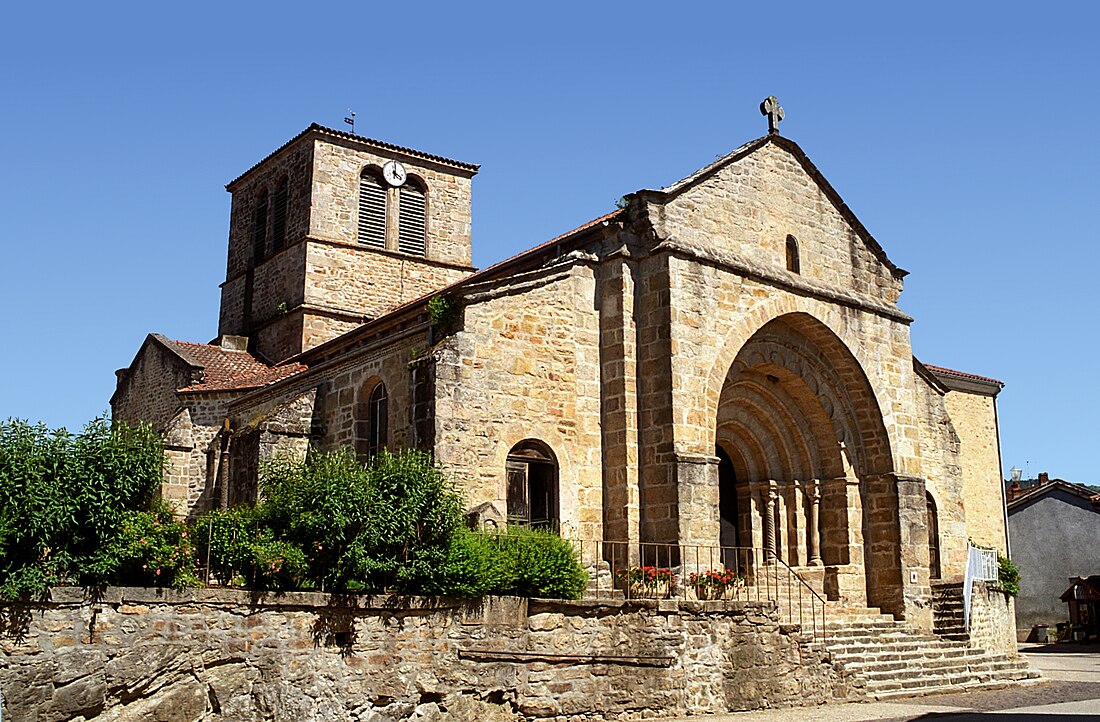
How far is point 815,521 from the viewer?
20391 millimetres

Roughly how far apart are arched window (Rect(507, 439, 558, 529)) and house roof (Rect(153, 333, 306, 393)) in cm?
770

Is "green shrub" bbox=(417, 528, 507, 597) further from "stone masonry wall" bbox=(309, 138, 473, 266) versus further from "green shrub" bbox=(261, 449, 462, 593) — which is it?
"stone masonry wall" bbox=(309, 138, 473, 266)

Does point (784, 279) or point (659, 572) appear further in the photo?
point (784, 279)

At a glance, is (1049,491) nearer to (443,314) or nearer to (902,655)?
(902,655)

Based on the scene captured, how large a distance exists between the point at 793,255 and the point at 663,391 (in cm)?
496

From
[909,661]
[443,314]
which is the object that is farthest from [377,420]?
[909,661]

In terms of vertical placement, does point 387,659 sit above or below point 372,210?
below

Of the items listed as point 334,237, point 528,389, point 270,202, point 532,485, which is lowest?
Answer: point 532,485

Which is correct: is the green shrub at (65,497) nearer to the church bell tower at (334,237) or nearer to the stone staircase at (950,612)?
the stone staircase at (950,612)

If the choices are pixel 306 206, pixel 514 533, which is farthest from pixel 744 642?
pixel 306 206

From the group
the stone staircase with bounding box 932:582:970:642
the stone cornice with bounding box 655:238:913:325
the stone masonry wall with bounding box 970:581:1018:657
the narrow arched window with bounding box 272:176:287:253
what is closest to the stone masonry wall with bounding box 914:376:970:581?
the stone masonry wall with bounding box 970:581:1018:657

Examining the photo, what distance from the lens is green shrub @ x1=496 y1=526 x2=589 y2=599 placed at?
13.4 meters

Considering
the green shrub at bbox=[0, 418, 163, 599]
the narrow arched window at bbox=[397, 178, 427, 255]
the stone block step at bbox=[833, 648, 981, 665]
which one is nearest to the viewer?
the green shrub at bbox=[0, 418, 163, 599]

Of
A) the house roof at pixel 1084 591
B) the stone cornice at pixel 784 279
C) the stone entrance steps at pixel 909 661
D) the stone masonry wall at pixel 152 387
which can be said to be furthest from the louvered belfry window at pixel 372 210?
the house roof at pixel 1084 591
